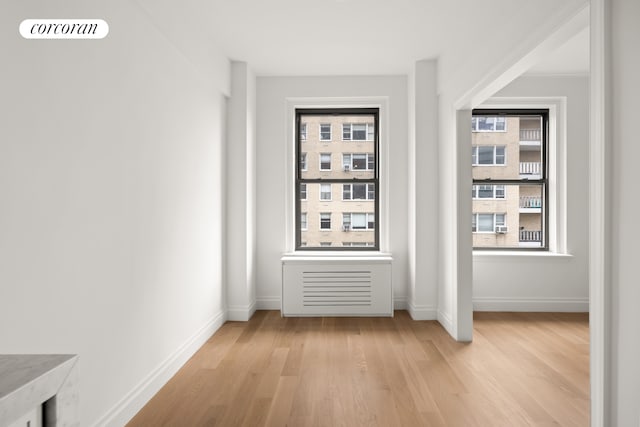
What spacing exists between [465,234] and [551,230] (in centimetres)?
180

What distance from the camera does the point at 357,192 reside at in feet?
16.9

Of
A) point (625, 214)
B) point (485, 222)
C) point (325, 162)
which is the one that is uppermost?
point (325, 162)

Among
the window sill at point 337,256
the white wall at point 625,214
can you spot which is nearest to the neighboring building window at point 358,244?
the window sill at point 337,256

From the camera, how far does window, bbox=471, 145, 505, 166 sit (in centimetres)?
504

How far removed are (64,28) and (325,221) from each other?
368cm

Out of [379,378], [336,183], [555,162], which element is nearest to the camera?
[379,378]

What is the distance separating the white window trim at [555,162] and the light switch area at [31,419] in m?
4.66

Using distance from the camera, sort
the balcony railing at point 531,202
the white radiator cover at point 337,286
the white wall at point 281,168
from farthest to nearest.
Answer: the balcony railing at point 531,202, the white wall at point 281,168, the white radiator cover at point 337,286

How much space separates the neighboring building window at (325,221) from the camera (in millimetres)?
5160

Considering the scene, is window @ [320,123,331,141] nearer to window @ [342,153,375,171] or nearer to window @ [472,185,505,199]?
A: window @ [342,153,375,171]

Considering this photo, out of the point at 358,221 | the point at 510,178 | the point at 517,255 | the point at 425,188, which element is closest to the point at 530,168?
the point at 510,178

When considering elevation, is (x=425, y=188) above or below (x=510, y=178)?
below

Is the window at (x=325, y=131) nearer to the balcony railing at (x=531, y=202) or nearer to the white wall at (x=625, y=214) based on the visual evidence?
the balcony railing at (x=531, y=202)

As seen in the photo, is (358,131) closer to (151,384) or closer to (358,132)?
(358,132)
